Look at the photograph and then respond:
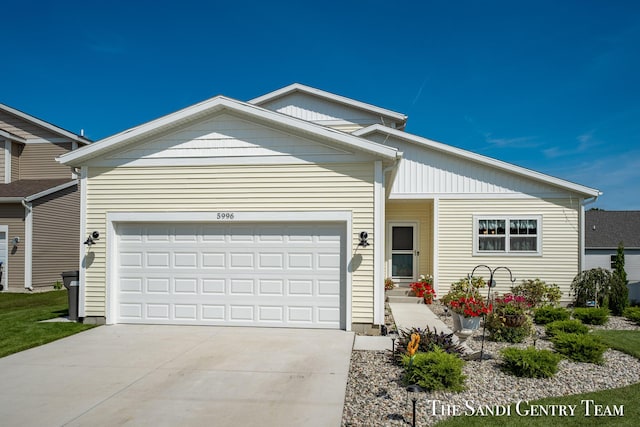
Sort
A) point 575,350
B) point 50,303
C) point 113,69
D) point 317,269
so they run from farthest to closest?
point 113,69, point 50,303, point 317,269, point 575,350

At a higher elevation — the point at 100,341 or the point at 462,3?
the point at 462,3

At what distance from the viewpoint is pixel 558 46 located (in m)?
11.9

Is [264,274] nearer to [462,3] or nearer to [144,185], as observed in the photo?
[144,185]

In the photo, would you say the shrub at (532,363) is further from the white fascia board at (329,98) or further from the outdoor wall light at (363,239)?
the white fascia board at (329,98)

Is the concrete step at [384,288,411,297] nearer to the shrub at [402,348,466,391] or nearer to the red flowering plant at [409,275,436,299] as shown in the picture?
the red flowering plant at [409,275,436,299]

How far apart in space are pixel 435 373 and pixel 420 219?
29.8 ft

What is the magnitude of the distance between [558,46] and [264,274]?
1141 cm

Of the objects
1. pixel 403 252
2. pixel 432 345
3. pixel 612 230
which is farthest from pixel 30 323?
pixel 612 230

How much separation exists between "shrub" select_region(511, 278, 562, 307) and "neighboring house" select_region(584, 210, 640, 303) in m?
11.7

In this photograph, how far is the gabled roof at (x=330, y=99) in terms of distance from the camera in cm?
1529

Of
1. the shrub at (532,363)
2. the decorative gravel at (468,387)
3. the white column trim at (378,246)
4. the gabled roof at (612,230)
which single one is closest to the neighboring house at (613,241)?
the gabled roof at (612,230)

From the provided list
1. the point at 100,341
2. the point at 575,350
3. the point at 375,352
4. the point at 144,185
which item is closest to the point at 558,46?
the point at 575,350

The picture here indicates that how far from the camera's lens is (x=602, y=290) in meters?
10.9

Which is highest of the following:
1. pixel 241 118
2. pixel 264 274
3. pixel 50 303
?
pixel 241 118
